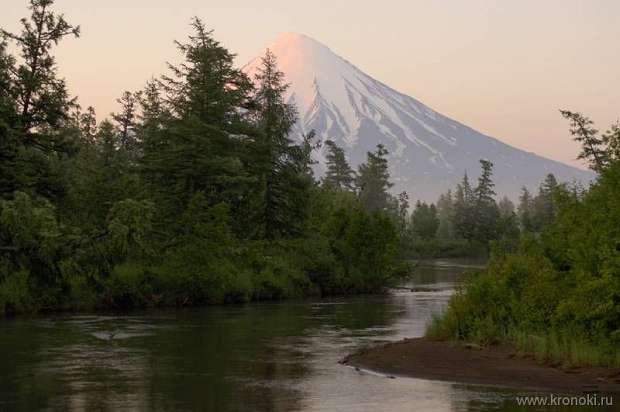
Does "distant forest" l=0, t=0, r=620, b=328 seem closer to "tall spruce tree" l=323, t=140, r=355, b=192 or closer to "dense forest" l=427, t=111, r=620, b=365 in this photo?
"dense forest" l=427, t=111, r=620, b=365

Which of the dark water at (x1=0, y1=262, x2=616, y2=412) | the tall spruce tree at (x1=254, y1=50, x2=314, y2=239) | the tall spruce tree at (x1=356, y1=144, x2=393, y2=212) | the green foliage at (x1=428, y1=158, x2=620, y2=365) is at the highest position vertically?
the tall spruce tree at (x1=356, y1=144, x2=393, y2=212)

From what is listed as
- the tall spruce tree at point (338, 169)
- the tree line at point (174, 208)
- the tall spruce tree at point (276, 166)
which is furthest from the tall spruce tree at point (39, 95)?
the tall spruce tree at point (338, 169)

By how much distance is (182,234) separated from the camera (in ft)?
170

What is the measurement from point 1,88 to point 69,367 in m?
26.3

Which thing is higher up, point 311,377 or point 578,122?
point 578,122

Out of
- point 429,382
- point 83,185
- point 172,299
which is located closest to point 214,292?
point 172,299

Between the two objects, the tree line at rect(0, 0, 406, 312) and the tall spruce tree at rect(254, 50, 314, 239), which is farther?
the tall spruce tree at rect(254, 50, 314, 239)

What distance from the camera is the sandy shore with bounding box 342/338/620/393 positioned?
18.5 metres

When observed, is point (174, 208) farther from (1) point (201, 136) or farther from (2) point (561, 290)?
(2) point (561, 290)

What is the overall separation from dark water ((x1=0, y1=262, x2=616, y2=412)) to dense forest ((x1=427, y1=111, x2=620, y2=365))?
381 cm

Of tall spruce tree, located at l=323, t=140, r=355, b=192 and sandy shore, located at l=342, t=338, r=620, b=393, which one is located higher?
tall spruce tree, located at l=323, t=140, r=355, b=192

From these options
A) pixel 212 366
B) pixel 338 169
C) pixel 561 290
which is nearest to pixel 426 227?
pixel 338 169

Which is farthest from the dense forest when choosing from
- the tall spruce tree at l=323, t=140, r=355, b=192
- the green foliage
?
the tall spruce tree at l=323, t=140, r=355, b=192

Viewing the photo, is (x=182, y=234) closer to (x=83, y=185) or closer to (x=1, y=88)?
(x=83, y=185)
